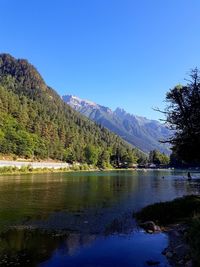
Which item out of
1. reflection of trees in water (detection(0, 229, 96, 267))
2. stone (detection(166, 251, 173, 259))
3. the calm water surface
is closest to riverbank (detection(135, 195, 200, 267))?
stone (detection(166, 251, 173, 259))

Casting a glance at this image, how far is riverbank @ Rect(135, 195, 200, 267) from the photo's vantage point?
59.4 feet

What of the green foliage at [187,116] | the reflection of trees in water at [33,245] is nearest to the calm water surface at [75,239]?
the reflection of trees in water at [33,245]

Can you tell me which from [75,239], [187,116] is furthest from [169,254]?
[187,116]

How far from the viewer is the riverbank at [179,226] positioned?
59.4 feet

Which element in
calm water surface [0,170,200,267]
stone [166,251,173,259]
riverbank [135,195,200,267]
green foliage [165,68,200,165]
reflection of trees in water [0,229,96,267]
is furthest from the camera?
green foliage [165,68,200,165]

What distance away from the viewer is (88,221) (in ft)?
119

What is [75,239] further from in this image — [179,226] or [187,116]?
[187,116]

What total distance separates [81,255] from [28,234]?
7.54 meters

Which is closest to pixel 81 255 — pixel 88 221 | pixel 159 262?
pixel 159 262

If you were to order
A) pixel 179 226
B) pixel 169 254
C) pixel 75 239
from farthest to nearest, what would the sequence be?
1. pixel 179 226
2. pixel 75 239
3. pixel 169 254

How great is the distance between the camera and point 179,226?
32.2 m

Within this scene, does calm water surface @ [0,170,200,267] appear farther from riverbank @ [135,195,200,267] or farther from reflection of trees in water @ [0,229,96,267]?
riverbank @ [135,195,200,267]

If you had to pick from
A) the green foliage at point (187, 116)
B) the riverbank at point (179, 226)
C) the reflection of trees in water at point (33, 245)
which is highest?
the green foliage at point (187, 116)

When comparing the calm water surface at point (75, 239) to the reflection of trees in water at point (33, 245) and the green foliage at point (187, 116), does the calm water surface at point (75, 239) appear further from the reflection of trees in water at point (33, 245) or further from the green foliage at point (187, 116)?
the green foliage at point (187, 116)
